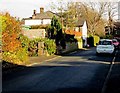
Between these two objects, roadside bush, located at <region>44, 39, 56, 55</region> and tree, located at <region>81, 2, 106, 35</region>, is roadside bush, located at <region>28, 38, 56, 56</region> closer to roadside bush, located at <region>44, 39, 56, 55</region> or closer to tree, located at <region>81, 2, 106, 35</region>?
roadside bush, located at <region>44, 39, 56, 55</region>

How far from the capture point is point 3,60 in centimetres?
2253

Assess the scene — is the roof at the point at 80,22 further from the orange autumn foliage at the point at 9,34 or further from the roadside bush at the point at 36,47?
the orange autumn foliage at the point at 9,34

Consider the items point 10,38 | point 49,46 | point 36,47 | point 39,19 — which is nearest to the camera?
point 10,38

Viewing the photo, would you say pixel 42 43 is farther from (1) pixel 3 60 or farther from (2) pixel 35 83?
(2) pixel 35 83

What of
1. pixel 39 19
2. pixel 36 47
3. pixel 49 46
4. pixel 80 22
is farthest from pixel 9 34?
pixel 39 19

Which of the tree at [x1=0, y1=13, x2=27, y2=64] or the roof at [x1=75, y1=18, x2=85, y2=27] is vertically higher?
the roof at [x1=75, y1=18, x2=85, y2=27]

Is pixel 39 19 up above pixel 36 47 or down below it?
above

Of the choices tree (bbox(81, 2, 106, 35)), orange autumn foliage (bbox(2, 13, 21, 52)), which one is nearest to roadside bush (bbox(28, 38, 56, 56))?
orange autumn foliage (bbox(2, 13, 21, 52))

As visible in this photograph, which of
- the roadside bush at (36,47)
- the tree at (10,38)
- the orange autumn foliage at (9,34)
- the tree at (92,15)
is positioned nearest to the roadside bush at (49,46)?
the roadside bush at (36,47)

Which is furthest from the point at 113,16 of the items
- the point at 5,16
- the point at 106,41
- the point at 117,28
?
the point at 5,16

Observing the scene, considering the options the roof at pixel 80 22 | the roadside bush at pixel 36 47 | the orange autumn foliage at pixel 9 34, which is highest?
the roof at pixel 80 22

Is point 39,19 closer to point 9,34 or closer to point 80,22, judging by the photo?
point 80,22

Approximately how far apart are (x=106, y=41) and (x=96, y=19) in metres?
55.1

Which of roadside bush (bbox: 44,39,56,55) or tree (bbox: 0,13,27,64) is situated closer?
tree (bbox: 0,13,27,64)
